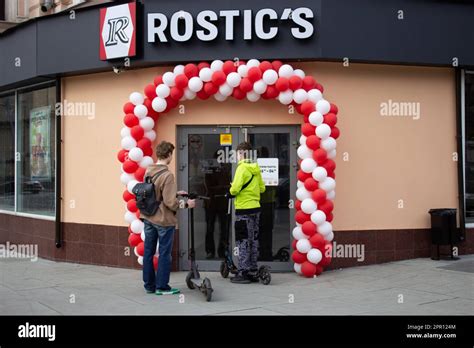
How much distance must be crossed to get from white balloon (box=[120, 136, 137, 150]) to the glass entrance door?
0.80 m

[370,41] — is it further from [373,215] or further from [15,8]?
[15,8]

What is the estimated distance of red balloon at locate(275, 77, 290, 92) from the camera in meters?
9.02

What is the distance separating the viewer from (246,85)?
9039mm

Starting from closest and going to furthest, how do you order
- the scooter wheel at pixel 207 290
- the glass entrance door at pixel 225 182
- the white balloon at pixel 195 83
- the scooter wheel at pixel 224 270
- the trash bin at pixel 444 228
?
1. the scooter wheel at pixel 207 290
2. the scooter wheel at pixel 224 270
3. the white balloon at pixel 195 83
4. the glass entrance door at pixel 225 182
5. the trash bin at pixel 444 228

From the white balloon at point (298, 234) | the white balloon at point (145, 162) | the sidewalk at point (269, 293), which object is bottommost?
the sidewalk at point (269, 293)

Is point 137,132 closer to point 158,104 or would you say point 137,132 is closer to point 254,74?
point 158,104

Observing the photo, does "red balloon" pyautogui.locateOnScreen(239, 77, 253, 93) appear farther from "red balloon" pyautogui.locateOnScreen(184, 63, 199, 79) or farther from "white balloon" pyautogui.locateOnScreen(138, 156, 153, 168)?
"white balloon" pyautogui.locateOnScreen(138, 156, 153, 168)

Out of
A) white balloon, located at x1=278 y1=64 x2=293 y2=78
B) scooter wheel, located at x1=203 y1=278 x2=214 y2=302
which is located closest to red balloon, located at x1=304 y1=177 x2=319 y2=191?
white balloon, located at x1=278 y1=64 x2=293 y2=78

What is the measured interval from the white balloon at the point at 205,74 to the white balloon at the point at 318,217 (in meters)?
2.52

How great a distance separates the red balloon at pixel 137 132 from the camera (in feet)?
30.8

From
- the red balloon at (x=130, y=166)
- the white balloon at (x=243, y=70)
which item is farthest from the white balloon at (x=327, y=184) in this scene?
the red balloon at (x=130, y=166)

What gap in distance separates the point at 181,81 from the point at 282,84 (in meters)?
1.51

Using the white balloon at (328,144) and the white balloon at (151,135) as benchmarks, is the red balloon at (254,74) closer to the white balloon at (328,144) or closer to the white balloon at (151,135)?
the white balloon at (328,144)
